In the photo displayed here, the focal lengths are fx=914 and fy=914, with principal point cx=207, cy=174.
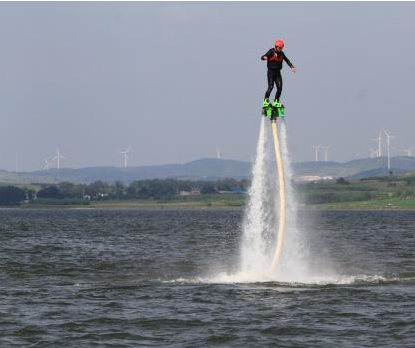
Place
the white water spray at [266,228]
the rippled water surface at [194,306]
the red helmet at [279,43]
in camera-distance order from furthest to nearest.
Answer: the white water spray at [266,228] → the red helmet at [279,43] → the rippled water surface at [194,306]

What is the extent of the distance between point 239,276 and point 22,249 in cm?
4070

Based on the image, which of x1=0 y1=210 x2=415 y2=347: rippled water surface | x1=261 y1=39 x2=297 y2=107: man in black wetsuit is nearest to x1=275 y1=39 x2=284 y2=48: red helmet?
x1=261 y1=39 x2=297 y2=107: man in black wetsuit

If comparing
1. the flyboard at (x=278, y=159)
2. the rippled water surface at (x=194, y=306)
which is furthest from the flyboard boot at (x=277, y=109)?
the rippled water surface at (x=194, y=306)

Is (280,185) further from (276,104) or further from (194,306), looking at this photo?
(194,306)

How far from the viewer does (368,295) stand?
153 ft

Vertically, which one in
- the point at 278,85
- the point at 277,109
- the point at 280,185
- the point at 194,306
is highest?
the point at 278,85

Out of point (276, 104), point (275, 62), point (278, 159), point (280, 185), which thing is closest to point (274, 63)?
point (275, 62)

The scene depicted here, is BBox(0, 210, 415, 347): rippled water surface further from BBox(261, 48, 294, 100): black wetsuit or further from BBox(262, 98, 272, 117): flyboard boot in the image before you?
BBox(261, 48, 294, 100): black wetsuit

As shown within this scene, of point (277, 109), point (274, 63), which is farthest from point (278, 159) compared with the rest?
point (274, 63)

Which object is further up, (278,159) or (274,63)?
(274,63)

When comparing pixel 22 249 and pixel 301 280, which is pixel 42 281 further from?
pixel 22 249

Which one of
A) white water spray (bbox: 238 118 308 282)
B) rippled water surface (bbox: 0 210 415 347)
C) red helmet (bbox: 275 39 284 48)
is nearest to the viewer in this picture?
rippled water surface (bbox: 0 210 415 347)

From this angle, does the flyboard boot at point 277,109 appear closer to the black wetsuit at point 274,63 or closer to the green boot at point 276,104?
the green boot at point 276,104

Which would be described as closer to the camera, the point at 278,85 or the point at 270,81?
the point at 270,81
